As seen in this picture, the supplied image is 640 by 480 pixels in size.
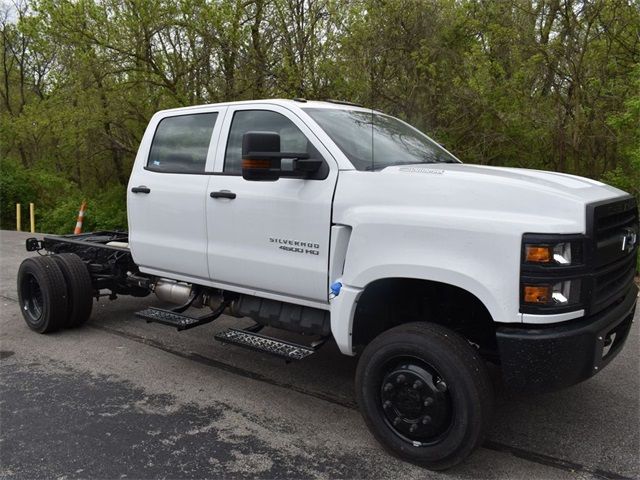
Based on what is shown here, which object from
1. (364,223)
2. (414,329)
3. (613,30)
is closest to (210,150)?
(364,223)

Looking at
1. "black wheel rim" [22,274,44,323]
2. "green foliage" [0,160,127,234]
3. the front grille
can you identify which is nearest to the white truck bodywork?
the front grille

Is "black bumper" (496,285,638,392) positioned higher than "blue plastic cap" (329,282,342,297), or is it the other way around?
"blue plastic cap" (329,282,342,297)

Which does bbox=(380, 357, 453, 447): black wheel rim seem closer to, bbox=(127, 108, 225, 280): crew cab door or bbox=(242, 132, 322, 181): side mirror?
bbox=(242, 132, 322, 181): side mirror

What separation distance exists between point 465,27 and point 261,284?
9.46 metres

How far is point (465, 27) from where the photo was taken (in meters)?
11.6

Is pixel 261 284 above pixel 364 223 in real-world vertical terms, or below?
below

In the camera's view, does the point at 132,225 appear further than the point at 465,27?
No

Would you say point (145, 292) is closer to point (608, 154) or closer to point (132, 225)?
point (132, 225)

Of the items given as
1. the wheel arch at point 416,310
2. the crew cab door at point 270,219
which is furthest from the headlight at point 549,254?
the crew cab door at point 270,219

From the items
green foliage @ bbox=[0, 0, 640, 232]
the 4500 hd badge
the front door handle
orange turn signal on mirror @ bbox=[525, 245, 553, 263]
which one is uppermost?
green foliage @ bbox=[0, 0, 640, 232]

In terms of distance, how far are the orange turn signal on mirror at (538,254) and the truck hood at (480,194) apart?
90mm

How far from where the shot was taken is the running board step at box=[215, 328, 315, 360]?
12.6 feet

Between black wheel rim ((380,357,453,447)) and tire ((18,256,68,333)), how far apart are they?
12.3 ft

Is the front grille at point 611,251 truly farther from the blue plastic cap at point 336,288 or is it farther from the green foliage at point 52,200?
the green foliage at point 52,200
